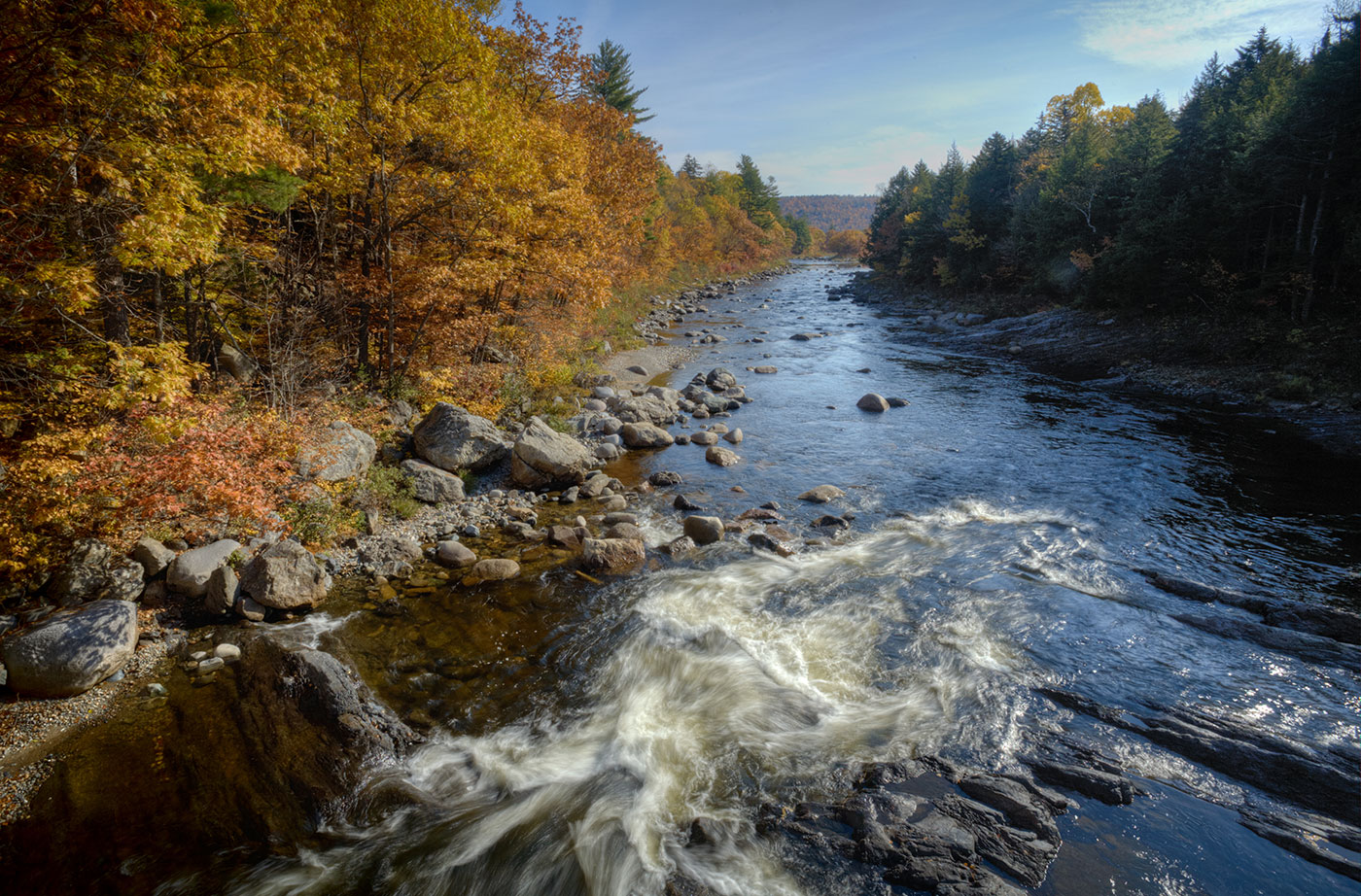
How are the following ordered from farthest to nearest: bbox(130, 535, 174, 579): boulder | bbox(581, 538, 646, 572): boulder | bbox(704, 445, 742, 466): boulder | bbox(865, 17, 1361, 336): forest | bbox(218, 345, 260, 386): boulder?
bbox(865, 17, 1361, 336): forest, bbox(704, 445, 742, 466): boulder, bbox(218, 345, 260, 386): boulder, bbox(581, 538, 646, 572): boulder, bbox(130, 535, 174, 579): boulder

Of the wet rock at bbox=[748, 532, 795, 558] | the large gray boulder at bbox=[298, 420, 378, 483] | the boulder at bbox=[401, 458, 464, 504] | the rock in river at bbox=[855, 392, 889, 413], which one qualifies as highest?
the large gray boulder at bbox=[298, 420, 378, 483]

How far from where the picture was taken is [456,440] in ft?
43.9

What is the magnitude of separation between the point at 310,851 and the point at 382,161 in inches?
520

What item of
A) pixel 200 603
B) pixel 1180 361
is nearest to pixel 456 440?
pixel 200 603

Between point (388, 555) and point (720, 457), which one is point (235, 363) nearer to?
point (388, 555)

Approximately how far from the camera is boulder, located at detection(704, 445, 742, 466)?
15.8 meters

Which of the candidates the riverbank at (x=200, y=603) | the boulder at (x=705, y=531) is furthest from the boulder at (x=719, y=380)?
the boulder at (x=705, y=531)

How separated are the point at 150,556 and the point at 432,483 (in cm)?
478

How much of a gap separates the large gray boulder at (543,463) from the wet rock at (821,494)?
5.41 meters

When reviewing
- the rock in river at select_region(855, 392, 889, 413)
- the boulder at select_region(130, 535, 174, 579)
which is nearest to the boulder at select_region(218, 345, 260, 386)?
the boulder at select_region(130, 535, 174, 579)

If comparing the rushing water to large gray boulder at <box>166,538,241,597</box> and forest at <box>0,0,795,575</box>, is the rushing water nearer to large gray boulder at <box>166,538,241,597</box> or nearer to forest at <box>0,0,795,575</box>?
large gray boulder at <box>166,538,241,597</box>

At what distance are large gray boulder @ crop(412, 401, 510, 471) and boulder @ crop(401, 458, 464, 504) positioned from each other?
23.0 inches

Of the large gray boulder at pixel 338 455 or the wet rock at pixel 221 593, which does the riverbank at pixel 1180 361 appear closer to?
the large gray boulder at pixel 338 455

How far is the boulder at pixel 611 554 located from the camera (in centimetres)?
1047
